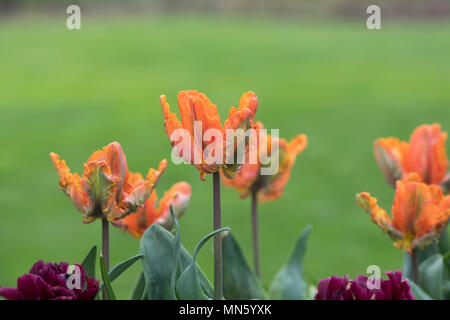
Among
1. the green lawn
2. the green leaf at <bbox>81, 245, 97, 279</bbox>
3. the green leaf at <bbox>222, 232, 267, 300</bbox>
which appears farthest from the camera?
the green lawn

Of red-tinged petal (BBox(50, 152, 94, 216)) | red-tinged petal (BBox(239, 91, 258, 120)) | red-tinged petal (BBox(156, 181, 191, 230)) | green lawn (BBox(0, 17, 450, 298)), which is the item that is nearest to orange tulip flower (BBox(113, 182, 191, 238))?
red-tinged petal (BBox(156, 181, 191, 230))

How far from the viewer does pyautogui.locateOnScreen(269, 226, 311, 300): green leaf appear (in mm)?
838

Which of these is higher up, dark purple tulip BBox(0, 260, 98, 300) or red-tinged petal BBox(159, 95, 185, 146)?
red-tinged petal BBox(159, 95, 185, 146)

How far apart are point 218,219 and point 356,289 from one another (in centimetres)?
13

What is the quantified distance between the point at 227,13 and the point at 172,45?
6230mm

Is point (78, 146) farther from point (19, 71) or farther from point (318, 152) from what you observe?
point (19, 71)

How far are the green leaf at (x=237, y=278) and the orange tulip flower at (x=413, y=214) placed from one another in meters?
0.17

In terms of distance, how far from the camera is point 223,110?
6.85m

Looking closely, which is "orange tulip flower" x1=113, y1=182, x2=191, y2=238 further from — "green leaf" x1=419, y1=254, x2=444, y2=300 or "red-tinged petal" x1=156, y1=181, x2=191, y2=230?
"green leaf" x1=419, y1=254, x2=444, y2=300

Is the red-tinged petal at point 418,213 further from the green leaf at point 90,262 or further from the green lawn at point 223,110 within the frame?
the green lawn at point 223,110

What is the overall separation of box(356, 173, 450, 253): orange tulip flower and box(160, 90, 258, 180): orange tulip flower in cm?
20

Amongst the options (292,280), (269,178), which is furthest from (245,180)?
(292,280)

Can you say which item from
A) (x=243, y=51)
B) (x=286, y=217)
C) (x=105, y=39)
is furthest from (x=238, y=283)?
(x=105, y=39)
